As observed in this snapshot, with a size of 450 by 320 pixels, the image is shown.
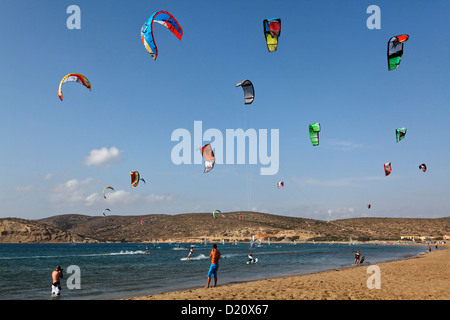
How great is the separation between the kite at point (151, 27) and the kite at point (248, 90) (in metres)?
4.63

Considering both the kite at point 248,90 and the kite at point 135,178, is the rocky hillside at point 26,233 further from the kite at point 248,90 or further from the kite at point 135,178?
the kite at point 248,90

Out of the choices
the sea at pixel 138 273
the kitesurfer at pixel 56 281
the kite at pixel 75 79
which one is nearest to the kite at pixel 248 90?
the kite at pixel 75 79

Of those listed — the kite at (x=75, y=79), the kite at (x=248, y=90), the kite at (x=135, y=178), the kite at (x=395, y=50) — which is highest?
the kite at (x=395, y=50)

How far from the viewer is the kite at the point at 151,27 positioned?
50.0 ft

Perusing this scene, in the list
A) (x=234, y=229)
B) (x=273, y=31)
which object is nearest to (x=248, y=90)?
(x=273, y=31)

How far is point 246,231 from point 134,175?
11876 cm

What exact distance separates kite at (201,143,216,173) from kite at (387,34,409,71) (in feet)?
35.9

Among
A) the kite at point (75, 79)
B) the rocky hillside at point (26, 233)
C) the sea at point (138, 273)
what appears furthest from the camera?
the rocky hillside at point (26, 233)

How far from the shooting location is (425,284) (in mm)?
13648

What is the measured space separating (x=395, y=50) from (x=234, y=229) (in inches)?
5472
